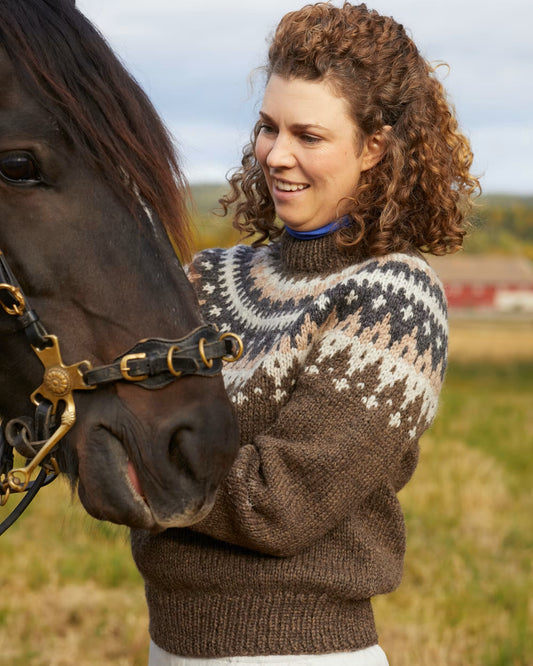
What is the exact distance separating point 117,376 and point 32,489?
0.43 meters

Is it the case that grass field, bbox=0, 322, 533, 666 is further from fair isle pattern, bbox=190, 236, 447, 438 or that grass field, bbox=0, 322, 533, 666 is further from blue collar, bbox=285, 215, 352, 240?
blue collar, bbox=285, 215, 352, 240

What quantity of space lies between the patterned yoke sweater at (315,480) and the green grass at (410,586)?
385 millimetres

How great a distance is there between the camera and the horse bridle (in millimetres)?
1610

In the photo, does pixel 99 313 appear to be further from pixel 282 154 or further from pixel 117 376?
pixel 282 154

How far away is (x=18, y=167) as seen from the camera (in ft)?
5.29

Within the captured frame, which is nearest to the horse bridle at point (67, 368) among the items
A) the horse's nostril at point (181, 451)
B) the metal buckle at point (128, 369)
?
the metal buckle at point (128, 369)

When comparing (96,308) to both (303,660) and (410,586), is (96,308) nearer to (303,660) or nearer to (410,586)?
(303,660)

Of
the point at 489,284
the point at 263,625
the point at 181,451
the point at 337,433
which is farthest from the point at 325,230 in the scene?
the point at 489,284

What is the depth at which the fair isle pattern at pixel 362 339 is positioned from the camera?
189cm

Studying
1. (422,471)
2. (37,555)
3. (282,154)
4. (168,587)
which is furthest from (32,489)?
(422,471)

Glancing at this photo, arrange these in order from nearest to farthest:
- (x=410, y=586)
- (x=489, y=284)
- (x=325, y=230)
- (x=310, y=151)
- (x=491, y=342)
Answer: (x=310, y=151)
(x=325, y=230)
(x=410, y=586)
(x=491, y=342)
(x=489, y=284)

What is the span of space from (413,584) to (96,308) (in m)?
4.02

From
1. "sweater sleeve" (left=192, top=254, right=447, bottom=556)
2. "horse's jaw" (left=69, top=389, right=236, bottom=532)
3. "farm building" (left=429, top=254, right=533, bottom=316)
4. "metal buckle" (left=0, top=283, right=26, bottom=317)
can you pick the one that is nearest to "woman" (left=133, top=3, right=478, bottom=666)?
"sweater sleeve" (left=192, top=254, right=447, bottom=556)

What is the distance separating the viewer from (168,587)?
2037 mm
